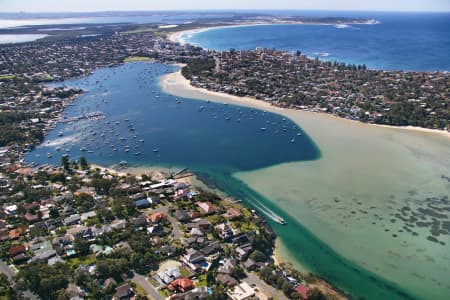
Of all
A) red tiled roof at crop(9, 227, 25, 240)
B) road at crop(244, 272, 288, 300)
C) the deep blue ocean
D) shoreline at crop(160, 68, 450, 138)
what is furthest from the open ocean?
the deep blue ocean

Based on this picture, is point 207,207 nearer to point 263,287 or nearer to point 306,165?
point 263,287

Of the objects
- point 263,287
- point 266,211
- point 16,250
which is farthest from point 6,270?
point 266,211

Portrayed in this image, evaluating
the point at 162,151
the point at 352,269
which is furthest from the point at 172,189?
the point at 352,269

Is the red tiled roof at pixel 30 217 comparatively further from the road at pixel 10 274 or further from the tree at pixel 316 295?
the tree at pixel 316 295

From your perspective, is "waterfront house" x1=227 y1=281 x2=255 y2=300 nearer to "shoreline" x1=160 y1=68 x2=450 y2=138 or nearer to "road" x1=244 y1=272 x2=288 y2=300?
"road" x1=244 y1=272 x2=288 y2=300

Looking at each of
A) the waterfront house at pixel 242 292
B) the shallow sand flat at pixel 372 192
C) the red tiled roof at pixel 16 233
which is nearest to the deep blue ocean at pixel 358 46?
the shallow sand flat at pixel 372 192
